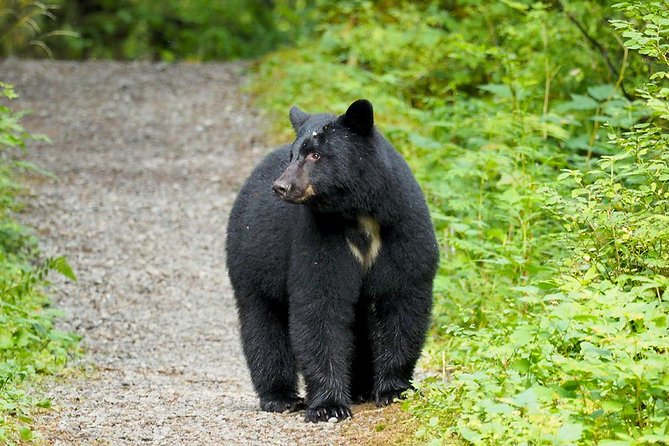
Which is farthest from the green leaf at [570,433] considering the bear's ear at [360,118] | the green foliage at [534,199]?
the bear's ear at [360,118]

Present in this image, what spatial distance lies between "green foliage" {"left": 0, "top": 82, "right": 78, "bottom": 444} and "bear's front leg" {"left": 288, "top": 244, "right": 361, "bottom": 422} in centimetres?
154

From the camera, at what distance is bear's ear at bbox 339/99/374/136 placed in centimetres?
580

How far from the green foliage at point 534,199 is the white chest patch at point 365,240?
2.12 feet

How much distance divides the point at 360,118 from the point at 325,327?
1238 mm

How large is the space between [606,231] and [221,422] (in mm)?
2431

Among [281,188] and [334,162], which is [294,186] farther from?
[334,162]

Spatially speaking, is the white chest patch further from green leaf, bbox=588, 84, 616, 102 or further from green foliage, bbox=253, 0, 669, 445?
green leaf, bbox=588, 84, 616, 102

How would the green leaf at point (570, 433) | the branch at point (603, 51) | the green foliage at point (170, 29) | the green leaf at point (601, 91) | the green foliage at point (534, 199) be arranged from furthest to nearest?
the green foliage at point (170, 29) < the branch at point (603, 51) < the green leaf at point (601, 91) < the green foliage at point (534, 199) < the green leaf at point (570, 433)

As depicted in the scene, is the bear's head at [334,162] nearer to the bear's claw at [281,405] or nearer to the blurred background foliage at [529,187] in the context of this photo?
the blurred background foliage at [529,187]

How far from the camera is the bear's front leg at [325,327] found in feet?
19.1

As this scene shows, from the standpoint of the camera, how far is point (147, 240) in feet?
38.2

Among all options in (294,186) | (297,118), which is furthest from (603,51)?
(294,186)

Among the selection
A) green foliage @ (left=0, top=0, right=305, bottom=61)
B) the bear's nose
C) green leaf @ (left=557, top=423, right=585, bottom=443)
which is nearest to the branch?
the bear's nose

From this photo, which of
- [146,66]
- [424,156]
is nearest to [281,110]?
[424,156]
